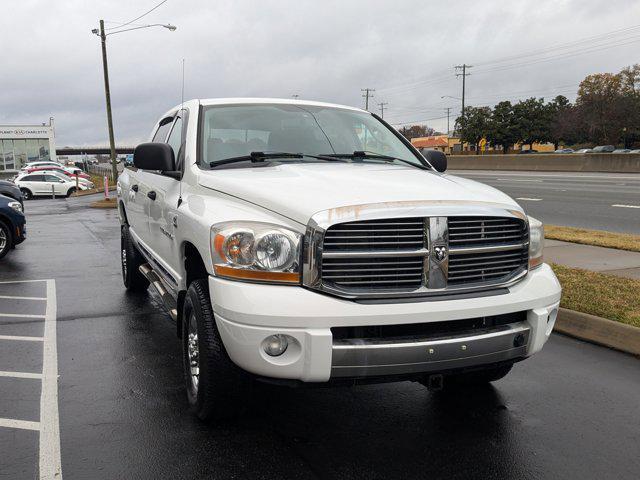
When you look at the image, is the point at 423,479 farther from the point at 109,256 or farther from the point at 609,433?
the point at 109,256

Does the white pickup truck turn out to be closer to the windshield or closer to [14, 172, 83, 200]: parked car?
the windshield

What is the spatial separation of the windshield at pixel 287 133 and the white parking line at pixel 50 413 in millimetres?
1854

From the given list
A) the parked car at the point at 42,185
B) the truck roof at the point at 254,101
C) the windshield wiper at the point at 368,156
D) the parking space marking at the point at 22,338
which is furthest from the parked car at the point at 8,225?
the parked car at the point at 42,185

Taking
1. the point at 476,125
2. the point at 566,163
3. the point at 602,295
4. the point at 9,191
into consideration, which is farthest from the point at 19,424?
the point at 476,125

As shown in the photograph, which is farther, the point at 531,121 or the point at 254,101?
the point at 531,121

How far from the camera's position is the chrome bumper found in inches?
118

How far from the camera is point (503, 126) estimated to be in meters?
88.9

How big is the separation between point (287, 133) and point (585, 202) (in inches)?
575

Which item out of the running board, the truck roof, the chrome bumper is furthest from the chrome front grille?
the truck roof

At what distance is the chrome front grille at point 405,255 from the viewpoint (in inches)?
121

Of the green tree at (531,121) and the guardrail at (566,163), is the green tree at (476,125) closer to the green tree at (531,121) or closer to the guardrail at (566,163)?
the green tree at (531,121)

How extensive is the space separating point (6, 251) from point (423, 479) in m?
9.46

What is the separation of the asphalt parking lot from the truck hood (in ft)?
4.34

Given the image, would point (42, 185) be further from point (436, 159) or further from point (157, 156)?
point (436, 159)
